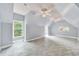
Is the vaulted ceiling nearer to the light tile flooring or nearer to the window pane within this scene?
the window pane

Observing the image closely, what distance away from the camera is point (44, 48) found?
2.37m

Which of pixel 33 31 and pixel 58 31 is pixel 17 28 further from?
pixel 58 31

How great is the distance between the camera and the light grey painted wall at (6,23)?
92.0 inches

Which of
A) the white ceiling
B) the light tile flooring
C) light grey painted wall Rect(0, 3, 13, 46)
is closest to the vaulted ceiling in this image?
the white ceiling

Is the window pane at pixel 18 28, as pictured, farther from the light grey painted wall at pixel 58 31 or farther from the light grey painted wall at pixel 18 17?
the light grey painted wall at pixel 58 31

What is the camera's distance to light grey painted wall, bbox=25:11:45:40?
94.2 inches

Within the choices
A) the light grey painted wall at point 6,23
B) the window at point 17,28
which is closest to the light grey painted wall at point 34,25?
the window at point 17,28

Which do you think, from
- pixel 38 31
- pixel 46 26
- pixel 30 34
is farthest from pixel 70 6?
pixel 30 34

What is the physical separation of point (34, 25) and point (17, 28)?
0.31 m

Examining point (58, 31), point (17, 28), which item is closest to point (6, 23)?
point (17, 28)

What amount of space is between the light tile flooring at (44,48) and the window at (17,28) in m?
0.11

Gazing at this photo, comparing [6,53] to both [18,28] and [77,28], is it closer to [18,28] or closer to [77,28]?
[18,28]

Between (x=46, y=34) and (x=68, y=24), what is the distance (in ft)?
1.39

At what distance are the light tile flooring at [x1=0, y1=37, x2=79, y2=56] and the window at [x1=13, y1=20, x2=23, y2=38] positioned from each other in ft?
0.37
